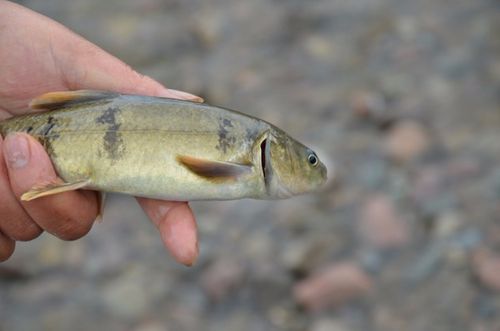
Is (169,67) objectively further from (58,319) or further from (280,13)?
(58,319)

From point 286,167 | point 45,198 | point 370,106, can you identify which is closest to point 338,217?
point 370,106

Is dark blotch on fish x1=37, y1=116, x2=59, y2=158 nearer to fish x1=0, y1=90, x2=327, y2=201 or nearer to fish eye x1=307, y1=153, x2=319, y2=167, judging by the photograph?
fish x1=0, y1=90, x2=327, y2=201

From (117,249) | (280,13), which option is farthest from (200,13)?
(117,249)

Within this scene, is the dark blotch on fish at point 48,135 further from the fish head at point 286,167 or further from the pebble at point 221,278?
the pebble at point 221,278

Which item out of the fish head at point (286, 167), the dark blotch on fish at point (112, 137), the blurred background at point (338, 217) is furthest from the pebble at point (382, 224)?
the dark blotch on fish at point (112, 137)

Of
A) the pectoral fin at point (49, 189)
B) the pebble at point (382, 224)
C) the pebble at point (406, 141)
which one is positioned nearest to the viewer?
the pectoral fin at point (49, 189)

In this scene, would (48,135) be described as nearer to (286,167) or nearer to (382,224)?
(286,167)
